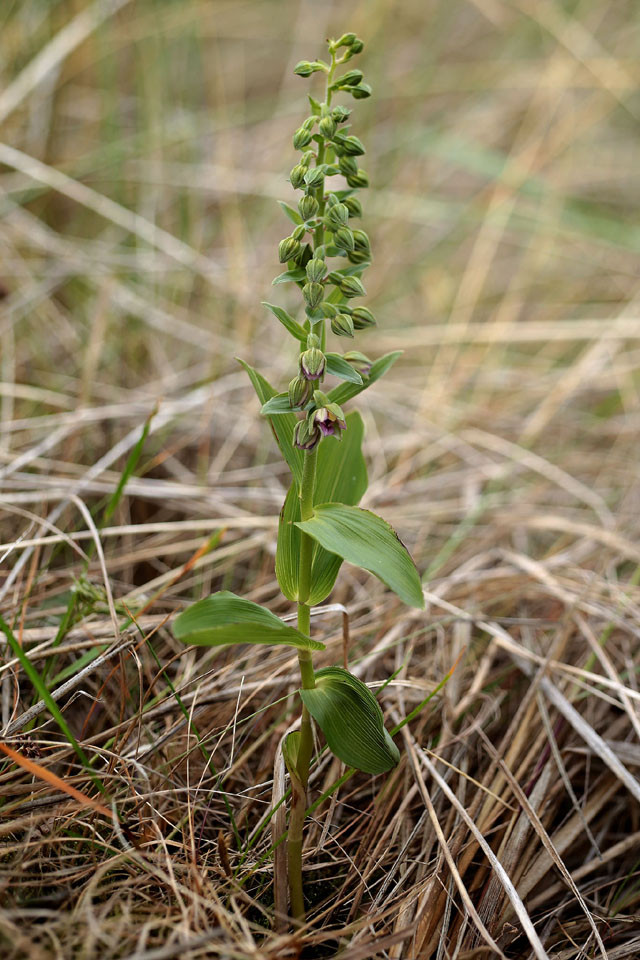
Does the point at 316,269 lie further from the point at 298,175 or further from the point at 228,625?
the point at 228,625

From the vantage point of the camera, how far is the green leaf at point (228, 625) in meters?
1.44

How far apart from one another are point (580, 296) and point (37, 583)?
3853mm

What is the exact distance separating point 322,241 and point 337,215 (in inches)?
3.8

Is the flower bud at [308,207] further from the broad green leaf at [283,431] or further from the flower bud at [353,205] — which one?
the broad green leaf at [283,431]

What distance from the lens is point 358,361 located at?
5.51 ft

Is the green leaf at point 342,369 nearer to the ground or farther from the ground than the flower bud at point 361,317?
nearer to the ground

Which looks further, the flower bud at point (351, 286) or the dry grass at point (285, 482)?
the dry grass at point (285, 482)

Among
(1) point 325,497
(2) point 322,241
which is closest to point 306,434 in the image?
(1) point 325,497

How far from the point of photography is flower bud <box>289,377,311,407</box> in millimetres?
1560

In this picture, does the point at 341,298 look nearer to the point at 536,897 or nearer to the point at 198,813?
the point at 198,813

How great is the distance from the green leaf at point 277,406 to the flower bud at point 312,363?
0.25 feet

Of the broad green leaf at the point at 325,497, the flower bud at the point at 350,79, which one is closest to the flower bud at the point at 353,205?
the flower bud at the point at 350,79

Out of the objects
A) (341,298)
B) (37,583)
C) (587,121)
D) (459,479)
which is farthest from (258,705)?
(587,121)

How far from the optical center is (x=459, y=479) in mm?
3385
